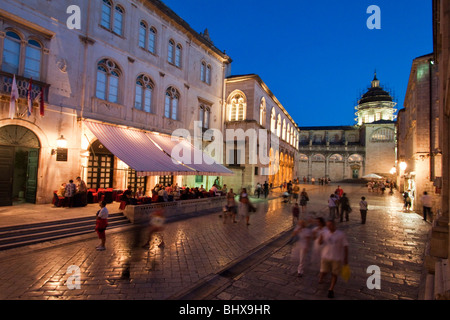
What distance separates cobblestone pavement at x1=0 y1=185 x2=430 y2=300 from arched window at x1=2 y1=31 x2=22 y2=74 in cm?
811

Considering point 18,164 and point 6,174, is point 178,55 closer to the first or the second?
point 18,164

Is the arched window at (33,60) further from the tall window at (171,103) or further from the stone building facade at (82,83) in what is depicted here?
the tall window at (171,103)

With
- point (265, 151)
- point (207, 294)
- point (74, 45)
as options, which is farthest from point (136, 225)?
point (265, 151)

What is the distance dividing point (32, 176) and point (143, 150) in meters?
5.22

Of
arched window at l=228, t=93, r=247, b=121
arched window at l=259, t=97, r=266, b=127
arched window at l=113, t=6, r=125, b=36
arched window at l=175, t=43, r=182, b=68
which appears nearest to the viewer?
arched window at l=113, t=6, r=125, b=36

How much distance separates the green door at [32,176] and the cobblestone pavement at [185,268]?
18.0ft

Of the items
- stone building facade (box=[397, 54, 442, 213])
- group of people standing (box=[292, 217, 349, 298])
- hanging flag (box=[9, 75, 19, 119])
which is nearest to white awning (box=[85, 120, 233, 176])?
hanging flag (box=[9, 75, 19, 119])

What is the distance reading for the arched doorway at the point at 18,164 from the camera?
10.8 meters

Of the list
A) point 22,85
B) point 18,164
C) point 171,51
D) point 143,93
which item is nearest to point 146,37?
point 171,51

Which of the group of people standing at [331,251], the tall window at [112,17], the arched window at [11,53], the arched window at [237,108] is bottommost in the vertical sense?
the group of people standing at [331,251]

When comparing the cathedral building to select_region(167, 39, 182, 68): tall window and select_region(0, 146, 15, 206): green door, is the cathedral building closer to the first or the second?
select_region(167, 39, 182, 68): tall window

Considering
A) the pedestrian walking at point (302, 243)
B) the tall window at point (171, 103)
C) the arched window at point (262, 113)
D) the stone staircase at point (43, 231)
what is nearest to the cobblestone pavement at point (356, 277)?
the pedestrian walking at point (302, 243)

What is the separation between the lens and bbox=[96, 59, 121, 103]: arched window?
13797 mm
